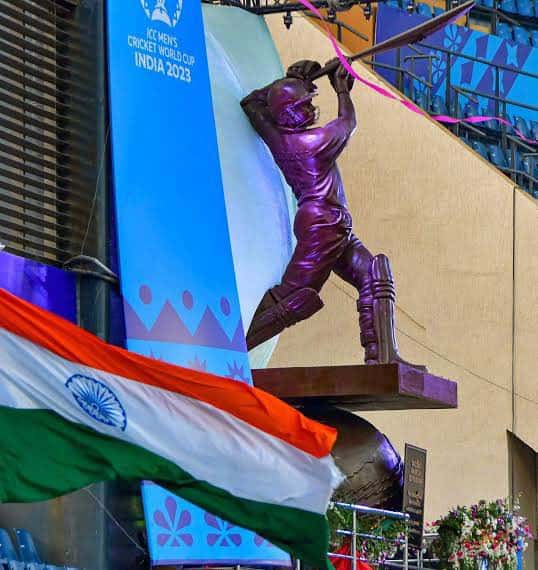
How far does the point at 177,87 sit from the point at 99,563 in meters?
3.34

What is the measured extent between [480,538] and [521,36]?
44.0 ft

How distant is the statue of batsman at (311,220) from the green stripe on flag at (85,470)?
6.66 metres

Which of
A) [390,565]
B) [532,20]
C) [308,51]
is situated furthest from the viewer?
[532,20]

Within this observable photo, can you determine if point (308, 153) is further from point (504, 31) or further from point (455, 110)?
point (504, 31)

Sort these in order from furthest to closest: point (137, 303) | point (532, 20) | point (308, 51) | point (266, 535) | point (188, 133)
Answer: point (532, 20)
point (308, 51)
point (188, 133)
point (137, 303)
point (266, 535)

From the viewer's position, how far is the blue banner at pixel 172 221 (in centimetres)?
1049

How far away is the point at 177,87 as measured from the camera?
11.3m

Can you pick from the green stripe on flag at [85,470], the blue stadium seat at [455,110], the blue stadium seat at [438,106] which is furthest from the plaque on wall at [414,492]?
the blue stadium seat at [455,110]

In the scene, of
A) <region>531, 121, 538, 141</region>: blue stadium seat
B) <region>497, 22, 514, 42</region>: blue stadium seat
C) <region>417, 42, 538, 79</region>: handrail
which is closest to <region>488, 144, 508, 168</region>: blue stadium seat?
<region>417, 42, 538, 79</region>: handrail

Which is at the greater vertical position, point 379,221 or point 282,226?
point 379,221

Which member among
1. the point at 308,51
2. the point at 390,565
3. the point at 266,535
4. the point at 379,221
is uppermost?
the point at 308,51

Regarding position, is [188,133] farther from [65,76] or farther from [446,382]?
[446,382]

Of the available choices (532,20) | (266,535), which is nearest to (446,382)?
(266,535)

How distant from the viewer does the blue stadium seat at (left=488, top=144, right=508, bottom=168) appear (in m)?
21.0
